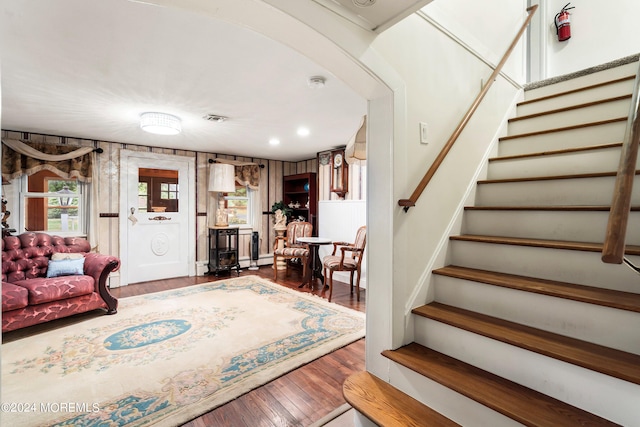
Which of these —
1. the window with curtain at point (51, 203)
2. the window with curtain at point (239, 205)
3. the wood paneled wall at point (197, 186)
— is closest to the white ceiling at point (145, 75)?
the wood paneled wall at point (197, 186)

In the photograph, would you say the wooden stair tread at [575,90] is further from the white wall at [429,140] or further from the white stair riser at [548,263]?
the white stair riser at [548,263]

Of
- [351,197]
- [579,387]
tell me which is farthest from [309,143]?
[579,387]

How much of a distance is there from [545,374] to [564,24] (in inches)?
166

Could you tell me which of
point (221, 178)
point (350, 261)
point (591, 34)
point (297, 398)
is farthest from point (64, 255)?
point (591, 34)

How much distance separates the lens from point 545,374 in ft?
4.44

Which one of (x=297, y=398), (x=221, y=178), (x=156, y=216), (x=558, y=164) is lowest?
(x=297, y=398)

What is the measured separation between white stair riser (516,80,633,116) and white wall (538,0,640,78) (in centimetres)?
147

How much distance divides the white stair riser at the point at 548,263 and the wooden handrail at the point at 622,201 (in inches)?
25.0

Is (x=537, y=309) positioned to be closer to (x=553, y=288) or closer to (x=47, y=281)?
(x=553, y=288)

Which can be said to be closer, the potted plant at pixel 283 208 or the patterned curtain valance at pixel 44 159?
the patterned curtain valance at pixel 44 159

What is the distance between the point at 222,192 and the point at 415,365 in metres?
5.20

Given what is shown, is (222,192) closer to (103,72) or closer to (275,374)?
(103,72)

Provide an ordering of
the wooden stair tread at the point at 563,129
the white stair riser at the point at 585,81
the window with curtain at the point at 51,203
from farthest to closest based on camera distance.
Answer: the window with curtain at the point at 51,203
the white stair riser at the point at 585,81
the wooden stair tread at the point at 563,129

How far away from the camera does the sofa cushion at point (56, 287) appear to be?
3074 mm
